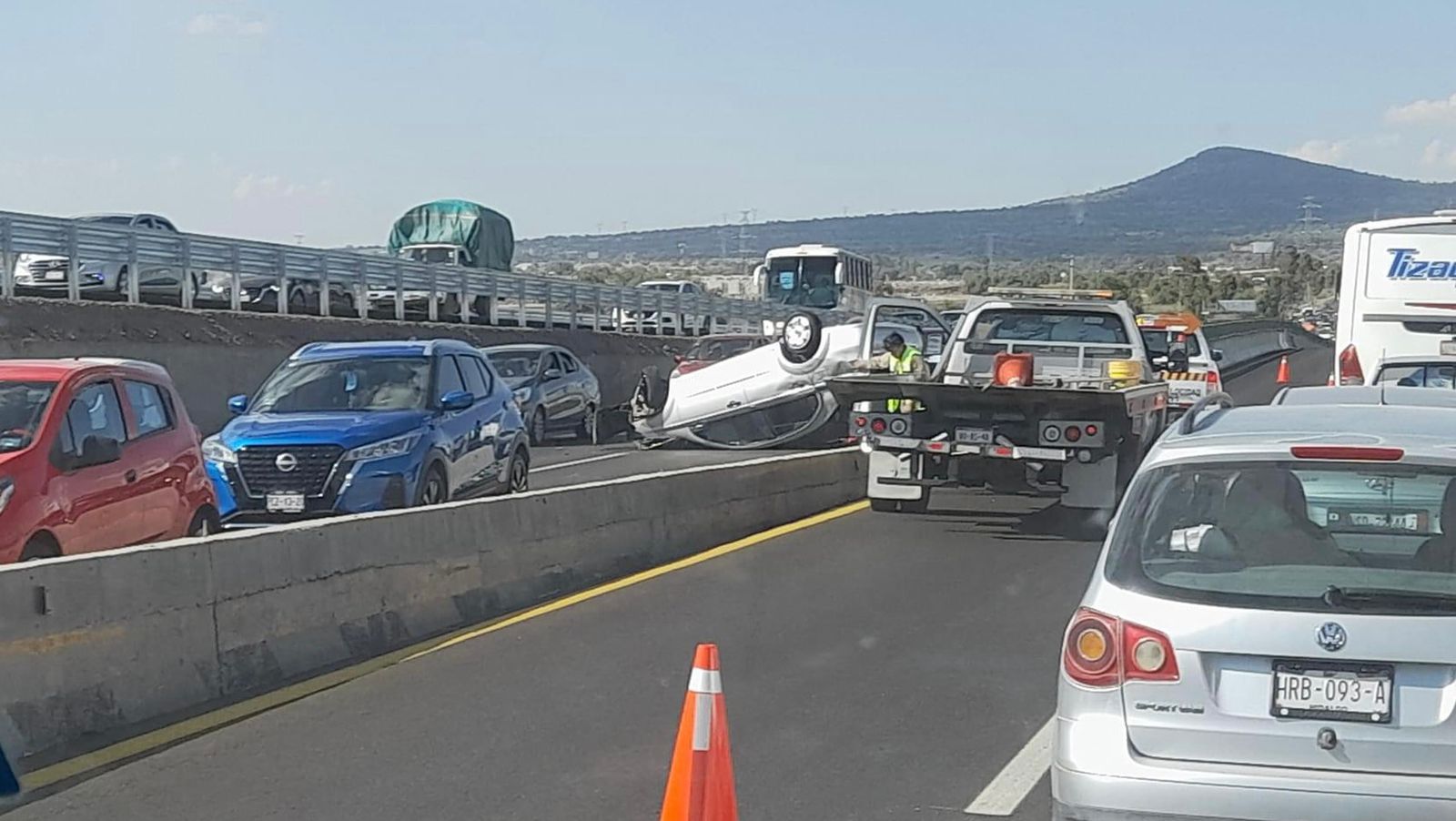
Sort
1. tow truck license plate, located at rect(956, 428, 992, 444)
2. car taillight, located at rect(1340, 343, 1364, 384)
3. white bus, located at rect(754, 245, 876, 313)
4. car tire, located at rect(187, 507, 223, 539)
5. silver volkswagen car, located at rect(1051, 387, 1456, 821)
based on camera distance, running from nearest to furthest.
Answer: silver volkswagen car, located at rect(1051, 387, 1456, 821) → car tire, located at rect(187, 507, 223, 539) → tow truck license plate, located at rect(956, 428, 992, 444) → car taillight, located at rect(1340, 343, 1364, 384) → white bus, located at rect(754, 245, 876, 313)

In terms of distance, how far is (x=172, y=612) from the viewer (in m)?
8.97

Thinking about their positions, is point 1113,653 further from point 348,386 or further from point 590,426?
point 590,426

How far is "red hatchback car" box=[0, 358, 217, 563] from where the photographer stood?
10141 mm

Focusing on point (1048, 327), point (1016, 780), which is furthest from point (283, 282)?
point (1016, 780)

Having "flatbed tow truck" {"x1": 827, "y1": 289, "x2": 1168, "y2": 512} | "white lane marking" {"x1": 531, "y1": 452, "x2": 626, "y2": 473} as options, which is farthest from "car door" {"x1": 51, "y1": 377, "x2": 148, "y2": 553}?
"white lane marking" {"x1": 531, "y1": 452, "x2": 626, "y2": 473}

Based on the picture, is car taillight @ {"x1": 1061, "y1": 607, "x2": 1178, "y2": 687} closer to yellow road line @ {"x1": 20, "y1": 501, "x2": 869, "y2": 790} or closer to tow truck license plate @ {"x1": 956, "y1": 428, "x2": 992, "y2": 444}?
yellow road line @ {"x1": 20, "y1": 501, "x2": 869, "y2": 790}

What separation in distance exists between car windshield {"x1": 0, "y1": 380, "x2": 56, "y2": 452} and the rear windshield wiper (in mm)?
7537

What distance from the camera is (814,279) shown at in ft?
208

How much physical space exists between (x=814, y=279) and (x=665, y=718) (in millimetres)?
55011

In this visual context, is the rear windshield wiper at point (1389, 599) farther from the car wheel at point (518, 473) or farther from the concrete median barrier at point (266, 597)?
the car wheel at point (518, 473)

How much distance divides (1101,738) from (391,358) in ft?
37.0

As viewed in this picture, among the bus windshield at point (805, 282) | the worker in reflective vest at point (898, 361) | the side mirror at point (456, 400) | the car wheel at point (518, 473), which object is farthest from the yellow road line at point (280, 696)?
the bus windshield at point (805, 282)

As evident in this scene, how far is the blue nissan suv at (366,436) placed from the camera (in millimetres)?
14414

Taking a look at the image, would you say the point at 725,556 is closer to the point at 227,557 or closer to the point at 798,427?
the point at 227,557
